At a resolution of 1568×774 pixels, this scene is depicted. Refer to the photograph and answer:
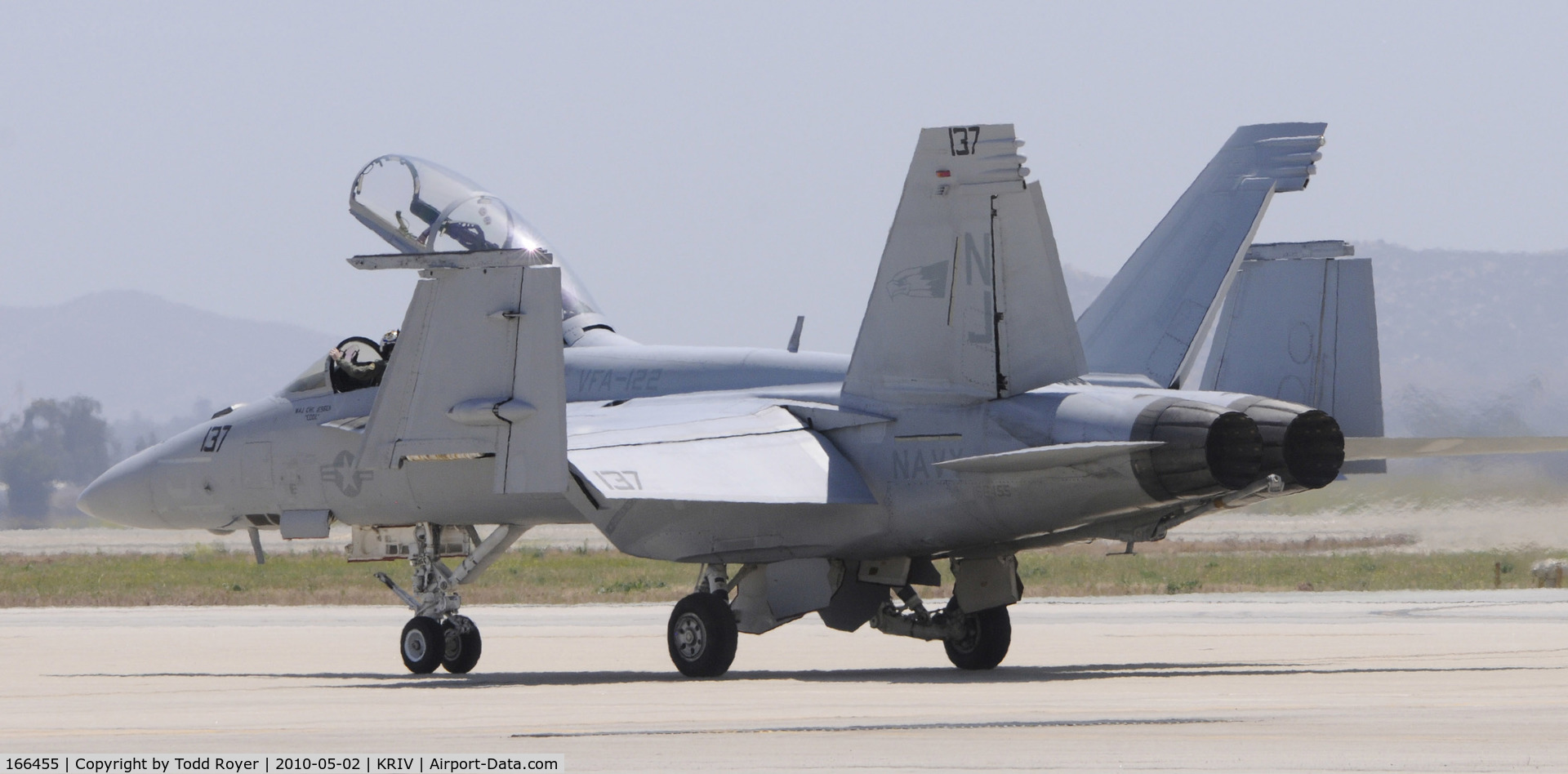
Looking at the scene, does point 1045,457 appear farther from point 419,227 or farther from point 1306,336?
point 419,227

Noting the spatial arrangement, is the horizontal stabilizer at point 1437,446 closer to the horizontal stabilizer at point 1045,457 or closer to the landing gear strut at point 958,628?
the horizontal stabilizer at point 1045,457

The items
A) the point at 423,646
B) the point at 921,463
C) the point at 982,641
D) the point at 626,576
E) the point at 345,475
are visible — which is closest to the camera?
the point at 921,463

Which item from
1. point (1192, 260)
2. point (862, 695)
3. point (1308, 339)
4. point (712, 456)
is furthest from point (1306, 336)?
point (862, 695)

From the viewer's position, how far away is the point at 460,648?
57.4ft

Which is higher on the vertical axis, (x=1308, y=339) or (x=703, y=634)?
(x=1308, y=339)

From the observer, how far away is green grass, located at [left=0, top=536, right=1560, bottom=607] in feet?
108

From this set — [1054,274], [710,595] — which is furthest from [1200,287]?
[710,595]

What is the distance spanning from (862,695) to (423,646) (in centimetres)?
553

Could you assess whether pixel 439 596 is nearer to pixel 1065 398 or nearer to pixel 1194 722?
pixel 1065 398

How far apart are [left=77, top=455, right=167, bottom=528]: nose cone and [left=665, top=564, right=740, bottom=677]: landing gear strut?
582cm

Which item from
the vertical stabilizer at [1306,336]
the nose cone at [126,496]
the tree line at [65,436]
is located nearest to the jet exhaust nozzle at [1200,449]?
the vertical stabilizer at [1306,336]

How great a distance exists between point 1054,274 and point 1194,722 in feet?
16.5

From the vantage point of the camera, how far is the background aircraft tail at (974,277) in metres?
14.7

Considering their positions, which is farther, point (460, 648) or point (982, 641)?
point (460, 648)
